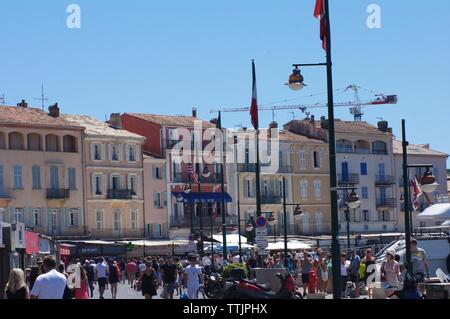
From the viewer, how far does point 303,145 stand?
94.9 metres

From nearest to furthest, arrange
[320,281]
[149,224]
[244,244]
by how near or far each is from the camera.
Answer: [320,281] → [244,244] → [149,224]

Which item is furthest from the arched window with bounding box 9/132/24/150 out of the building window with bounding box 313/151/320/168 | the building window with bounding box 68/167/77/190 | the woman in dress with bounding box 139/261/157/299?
the woman in dress with bounding box 139/261/157/299

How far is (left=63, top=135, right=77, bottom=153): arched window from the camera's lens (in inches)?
3140

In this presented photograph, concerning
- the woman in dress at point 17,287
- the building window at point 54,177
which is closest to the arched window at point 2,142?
the building window at point 54,177

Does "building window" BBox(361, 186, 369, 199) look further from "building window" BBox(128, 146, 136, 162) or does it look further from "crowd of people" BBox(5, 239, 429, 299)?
"crowd of people" BBox(5, 239, 429, 299)

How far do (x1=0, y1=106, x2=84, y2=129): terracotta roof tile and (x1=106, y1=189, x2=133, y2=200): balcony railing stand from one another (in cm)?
549

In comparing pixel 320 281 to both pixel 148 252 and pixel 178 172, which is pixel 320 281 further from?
pixel 178 172

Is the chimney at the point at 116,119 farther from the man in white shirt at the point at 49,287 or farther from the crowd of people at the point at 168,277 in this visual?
the man in white shirt at the point at 49,287

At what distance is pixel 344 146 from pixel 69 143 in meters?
27.3

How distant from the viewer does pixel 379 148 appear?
10006 centimetres

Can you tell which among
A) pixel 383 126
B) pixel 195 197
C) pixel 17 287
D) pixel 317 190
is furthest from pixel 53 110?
pixel 17 287

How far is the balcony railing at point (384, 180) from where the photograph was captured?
98.6 metres

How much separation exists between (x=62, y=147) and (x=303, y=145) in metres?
23.6
